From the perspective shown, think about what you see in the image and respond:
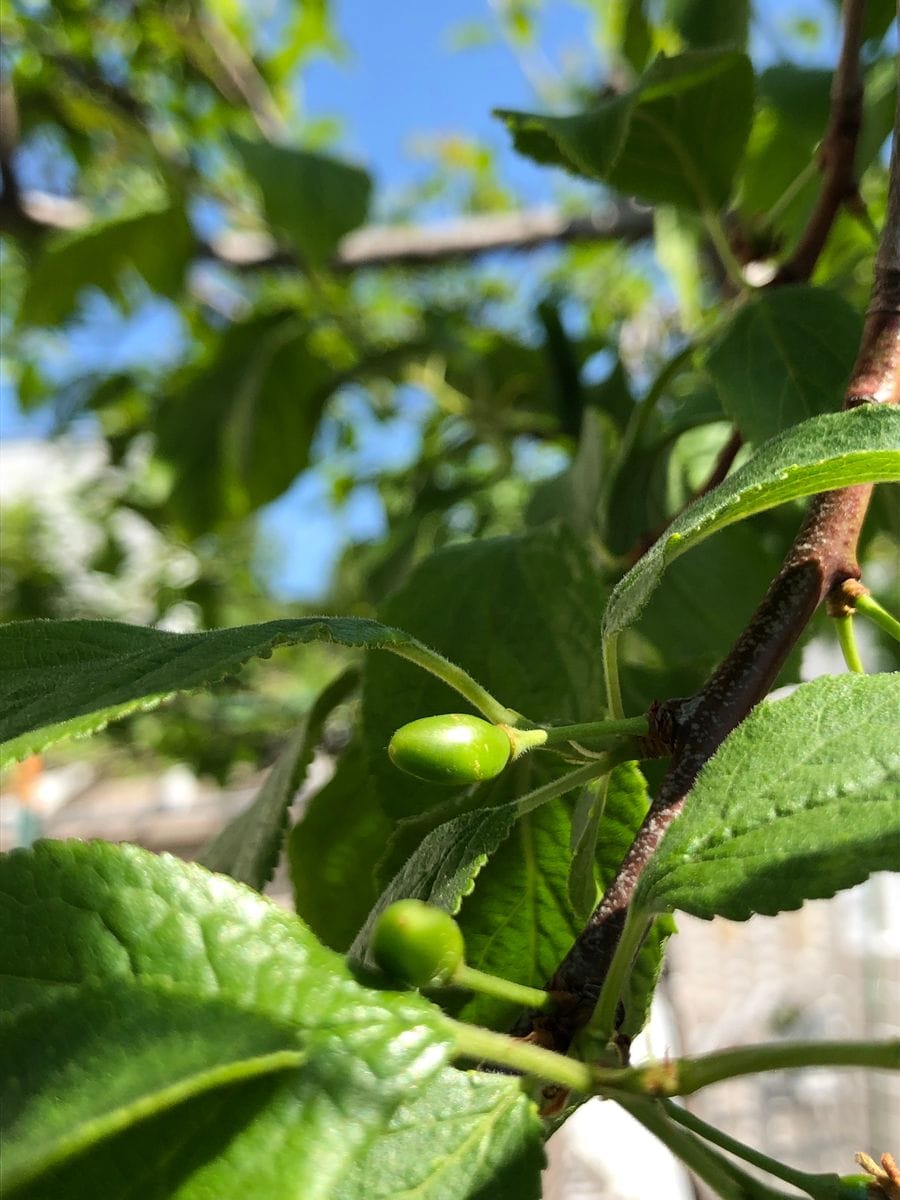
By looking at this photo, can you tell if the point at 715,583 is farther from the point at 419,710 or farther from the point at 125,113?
the point at 125,113

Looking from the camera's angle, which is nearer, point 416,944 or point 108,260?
point 416,944

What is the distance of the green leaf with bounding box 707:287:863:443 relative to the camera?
0.41 m

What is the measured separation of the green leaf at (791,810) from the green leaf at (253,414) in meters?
0.75

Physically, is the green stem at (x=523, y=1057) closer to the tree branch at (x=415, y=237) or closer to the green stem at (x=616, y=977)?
the green stem at (x=616, y=977)

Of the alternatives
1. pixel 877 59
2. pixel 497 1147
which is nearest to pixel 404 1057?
pixel 497 1147

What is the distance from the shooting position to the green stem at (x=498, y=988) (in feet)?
0.72

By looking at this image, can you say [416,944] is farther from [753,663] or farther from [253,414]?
[253,414]

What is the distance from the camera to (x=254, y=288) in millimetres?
1678

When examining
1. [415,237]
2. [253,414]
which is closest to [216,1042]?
[253,414]

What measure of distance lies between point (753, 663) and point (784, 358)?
0.19m

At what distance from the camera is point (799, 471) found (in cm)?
23

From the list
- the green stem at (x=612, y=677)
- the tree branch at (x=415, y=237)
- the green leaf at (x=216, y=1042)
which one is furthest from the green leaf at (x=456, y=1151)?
the tree branch at (x=415, y=237)

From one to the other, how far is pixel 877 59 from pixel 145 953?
59cm

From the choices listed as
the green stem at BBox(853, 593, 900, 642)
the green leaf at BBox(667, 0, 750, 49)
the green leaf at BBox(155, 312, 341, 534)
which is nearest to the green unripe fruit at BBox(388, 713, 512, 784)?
the green stem at BBox(853, 593, 900, 642)
